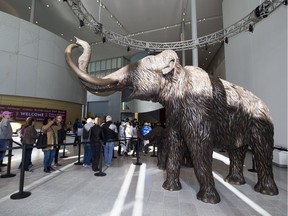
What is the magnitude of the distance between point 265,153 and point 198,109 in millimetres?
1318

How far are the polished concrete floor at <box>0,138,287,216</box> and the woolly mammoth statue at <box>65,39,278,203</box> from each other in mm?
268

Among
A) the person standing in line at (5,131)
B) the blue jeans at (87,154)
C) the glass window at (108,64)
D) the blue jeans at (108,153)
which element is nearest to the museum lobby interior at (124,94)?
the blue jeans at (87,154)

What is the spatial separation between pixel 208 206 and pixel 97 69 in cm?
2292

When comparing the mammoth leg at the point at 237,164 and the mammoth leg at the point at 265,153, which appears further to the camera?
the mammoth leg at the point at 237,164

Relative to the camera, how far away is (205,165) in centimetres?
254

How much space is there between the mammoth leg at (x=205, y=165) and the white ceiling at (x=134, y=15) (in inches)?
448

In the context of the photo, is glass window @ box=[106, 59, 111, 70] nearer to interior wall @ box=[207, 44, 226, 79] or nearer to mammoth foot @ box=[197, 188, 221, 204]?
interior wall @ box=[207, 44, 226, 79]

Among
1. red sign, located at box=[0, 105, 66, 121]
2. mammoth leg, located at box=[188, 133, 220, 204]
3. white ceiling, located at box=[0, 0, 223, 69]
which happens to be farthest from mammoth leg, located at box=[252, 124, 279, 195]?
red sign, located at box=[0, 105, 66, 121]

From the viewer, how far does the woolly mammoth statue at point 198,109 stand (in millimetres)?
2545

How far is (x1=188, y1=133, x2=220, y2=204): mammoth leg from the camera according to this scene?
2.54m

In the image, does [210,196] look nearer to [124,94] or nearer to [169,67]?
[169,67]

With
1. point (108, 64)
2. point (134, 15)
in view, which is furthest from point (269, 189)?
point (108, 64)

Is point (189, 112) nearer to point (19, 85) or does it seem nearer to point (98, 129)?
point (98, 129)

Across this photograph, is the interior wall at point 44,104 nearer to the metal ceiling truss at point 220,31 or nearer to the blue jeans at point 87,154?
the metal ceiling truss at point 220,31
